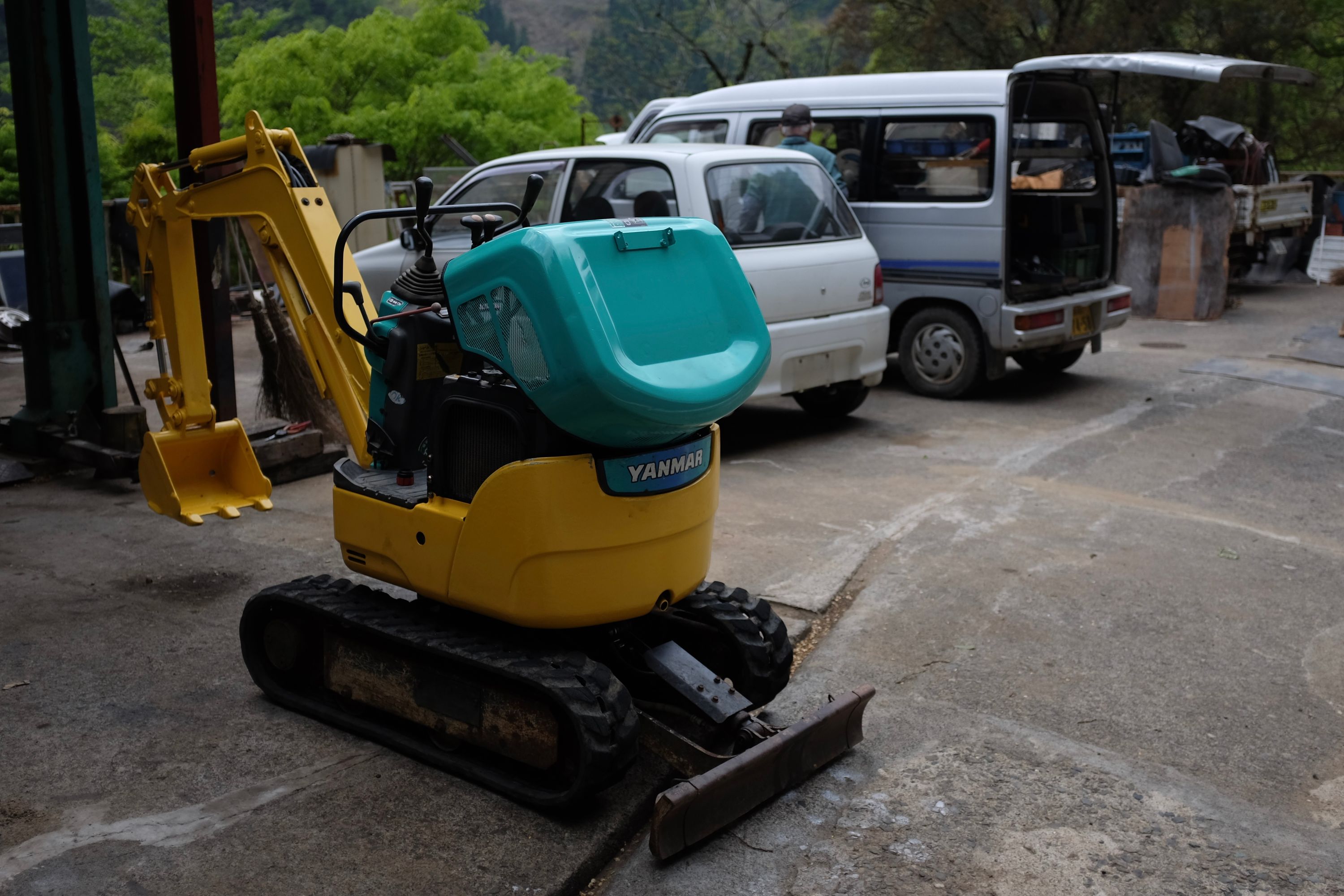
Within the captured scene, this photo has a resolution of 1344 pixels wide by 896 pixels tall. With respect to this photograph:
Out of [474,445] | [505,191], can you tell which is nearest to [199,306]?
[474,445]

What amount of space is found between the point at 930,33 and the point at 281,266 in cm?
2396

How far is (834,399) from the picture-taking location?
8.68 metres

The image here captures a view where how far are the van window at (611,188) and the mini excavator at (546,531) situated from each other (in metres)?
3.14

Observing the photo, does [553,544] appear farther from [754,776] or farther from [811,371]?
[811,371]

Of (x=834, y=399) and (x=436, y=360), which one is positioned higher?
(x=436, y=360)

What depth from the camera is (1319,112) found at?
2558 cm

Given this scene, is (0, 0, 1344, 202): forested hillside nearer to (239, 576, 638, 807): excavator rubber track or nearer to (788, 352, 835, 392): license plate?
(788, 352, 835, 392): license plate

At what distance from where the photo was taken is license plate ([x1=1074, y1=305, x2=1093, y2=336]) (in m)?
9.56

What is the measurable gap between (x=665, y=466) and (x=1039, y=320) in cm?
635

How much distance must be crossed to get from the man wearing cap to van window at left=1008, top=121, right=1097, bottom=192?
5.43 feet

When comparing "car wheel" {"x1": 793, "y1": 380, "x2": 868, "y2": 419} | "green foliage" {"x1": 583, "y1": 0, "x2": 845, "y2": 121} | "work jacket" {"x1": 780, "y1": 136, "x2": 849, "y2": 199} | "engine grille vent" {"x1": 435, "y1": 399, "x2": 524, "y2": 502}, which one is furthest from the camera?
"green foliage" {"x1": 583, "y1": 0, "x2": 845, "y2": 121}

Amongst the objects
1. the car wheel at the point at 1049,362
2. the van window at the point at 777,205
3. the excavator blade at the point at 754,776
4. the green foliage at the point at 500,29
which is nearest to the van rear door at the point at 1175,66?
the car wheel at the point at 1049,362

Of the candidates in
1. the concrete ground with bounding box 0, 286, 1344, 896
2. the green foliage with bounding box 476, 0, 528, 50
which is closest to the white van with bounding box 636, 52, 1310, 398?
the concrete ground with bounding box 0, 286, 1344, 896

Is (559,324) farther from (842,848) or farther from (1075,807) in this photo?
(1075,807)
